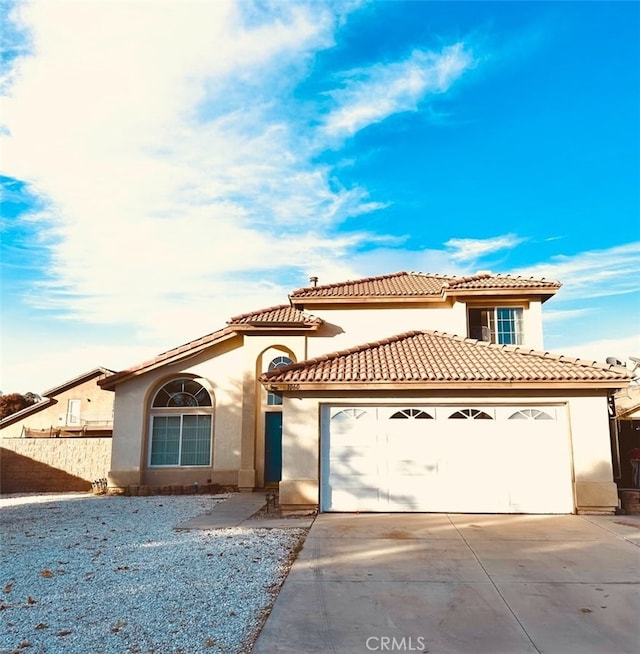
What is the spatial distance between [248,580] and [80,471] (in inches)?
619

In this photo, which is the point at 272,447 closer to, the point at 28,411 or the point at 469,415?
the point at 469,415

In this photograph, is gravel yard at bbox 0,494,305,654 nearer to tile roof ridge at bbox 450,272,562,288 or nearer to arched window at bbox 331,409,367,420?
arched window at bbox 331,409,367,420

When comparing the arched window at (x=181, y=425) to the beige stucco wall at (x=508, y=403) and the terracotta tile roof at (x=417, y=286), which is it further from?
the beige stucco wall at (x=508, y=403)

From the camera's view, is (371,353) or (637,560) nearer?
(637,560)

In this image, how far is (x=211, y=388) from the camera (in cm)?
1783

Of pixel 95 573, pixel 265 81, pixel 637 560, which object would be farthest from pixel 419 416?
pixel 265 81

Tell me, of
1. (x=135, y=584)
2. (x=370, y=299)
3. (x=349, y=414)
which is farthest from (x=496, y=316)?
(x=135, y=584)

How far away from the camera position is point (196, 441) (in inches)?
695

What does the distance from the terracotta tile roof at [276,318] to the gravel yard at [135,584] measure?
6904 mm

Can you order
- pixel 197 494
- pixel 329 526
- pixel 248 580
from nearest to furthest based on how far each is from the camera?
pixel 248 580 < pixel 329 526 < pixel 197 494

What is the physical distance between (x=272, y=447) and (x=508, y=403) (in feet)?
25.6

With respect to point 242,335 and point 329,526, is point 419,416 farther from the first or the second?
point 242,335

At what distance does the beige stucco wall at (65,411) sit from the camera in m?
34.2

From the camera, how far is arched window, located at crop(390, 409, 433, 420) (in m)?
12.5
